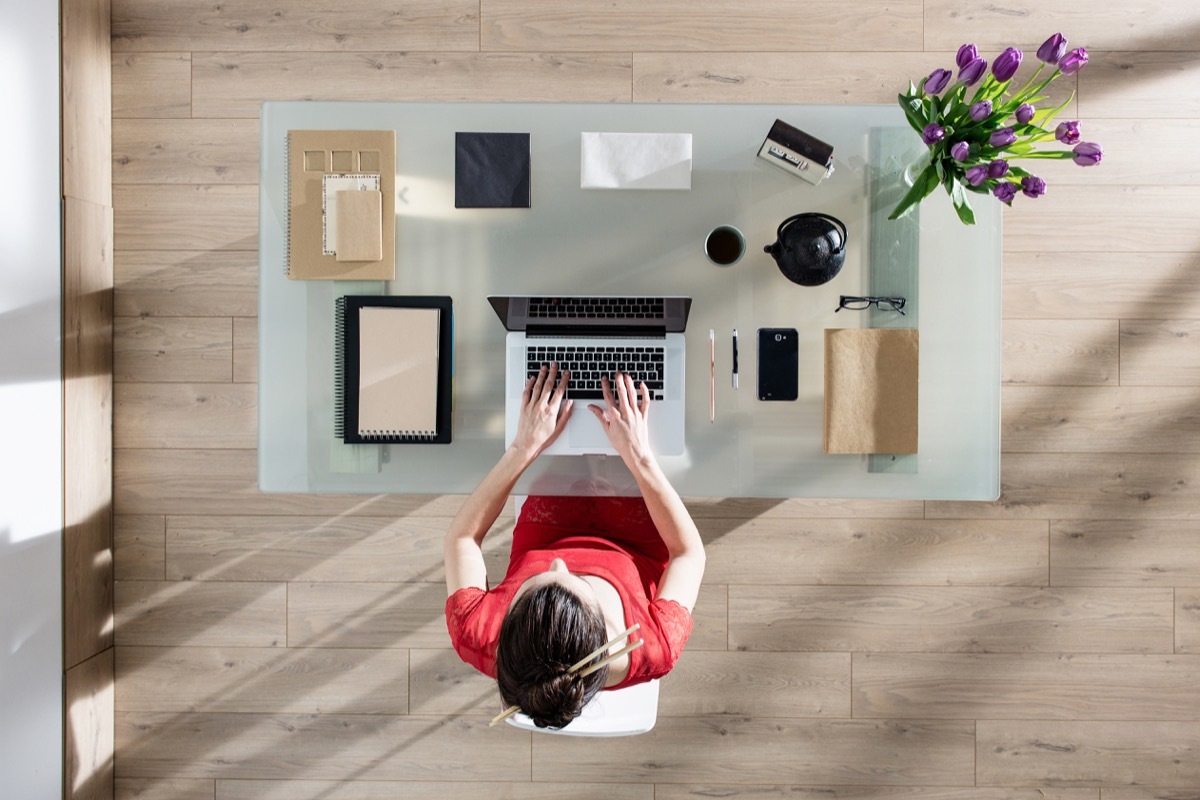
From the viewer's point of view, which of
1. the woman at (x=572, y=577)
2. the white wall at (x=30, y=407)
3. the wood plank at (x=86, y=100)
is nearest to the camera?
the woman at (x=572, y=577)

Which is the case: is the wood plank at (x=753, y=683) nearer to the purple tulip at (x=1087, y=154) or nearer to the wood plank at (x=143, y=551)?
the purple tulip at (x=1087, y=154)

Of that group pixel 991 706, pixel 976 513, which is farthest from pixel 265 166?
pixel 991 706

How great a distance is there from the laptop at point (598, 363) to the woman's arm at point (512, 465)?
21 mm

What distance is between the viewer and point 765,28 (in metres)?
1.91

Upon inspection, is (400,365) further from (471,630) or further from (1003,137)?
(1003,137)

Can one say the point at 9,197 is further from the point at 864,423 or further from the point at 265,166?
the point at 864,423

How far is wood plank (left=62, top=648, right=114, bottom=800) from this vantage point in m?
1.84

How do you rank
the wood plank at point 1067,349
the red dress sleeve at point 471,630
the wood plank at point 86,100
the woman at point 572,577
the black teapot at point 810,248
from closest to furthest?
the woman at point 572,577, the red dress sleeve at point 471,630, the black teapot at point 810,248, the wood plank at point 86,100, the wood plank at point 1067,349

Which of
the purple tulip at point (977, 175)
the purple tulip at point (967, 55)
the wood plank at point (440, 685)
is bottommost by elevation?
the wood plank at point (440, 685)

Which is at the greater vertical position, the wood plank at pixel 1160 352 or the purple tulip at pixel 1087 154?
the purple tulip at pixel 1087 154

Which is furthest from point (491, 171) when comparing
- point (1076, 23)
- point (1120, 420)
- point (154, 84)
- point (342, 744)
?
point (1120, 420)

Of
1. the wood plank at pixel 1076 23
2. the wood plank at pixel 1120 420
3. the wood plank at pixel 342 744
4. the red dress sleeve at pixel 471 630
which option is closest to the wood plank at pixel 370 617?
the wood plank at pixel 342 744

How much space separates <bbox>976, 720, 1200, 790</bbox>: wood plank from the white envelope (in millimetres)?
1685

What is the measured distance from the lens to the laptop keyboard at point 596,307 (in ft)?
4.45
